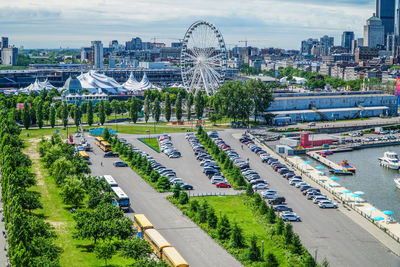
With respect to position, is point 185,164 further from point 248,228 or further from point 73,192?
point 248,228

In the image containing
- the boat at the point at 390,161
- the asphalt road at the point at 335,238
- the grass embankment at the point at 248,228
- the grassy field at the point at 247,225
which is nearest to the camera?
the grass embankment at the point at 248,228

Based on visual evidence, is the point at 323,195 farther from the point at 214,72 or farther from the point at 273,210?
the point at 214,72

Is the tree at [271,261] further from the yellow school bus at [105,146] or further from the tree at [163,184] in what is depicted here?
the yellow school bus at [105,146]

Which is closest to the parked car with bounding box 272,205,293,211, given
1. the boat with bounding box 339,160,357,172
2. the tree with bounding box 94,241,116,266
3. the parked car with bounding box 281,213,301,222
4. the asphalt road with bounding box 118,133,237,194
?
the parked car with bounding box 281,213,301,222

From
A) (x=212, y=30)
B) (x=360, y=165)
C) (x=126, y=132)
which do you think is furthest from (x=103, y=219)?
(x=212, y=30)

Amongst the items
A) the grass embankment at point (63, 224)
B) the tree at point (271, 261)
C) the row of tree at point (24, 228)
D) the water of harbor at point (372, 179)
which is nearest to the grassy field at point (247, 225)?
the tree at point (271, 261)

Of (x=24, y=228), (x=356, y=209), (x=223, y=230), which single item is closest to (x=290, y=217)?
(x=223, y=230)
